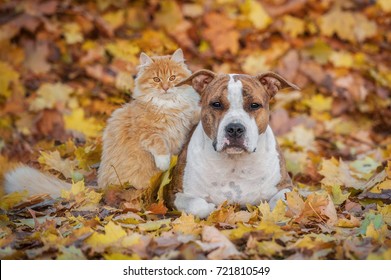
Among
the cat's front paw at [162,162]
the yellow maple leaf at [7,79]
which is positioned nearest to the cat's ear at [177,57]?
the cat's front paw at [162,162]

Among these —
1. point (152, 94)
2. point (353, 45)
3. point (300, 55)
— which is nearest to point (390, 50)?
point (353, 45)

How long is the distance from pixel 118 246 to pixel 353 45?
6248mm

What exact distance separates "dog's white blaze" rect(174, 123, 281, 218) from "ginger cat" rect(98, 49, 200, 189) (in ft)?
0.69

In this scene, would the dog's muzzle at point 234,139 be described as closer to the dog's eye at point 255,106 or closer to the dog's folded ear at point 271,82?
the dog's eye at point 255,106

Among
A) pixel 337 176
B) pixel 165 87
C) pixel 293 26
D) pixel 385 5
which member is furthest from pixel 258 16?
pixel 165 87

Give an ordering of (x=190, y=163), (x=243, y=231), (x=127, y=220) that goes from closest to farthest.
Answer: (x=243, y=231), (x=127, y=220), (x=190, y=163)

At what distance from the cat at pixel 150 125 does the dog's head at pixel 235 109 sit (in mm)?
230

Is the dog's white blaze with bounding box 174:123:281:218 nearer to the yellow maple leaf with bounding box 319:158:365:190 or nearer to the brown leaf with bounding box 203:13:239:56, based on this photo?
the yellow maple leaf with bounding box 319:158:365:190

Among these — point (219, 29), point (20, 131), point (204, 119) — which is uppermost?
point (219, 29)

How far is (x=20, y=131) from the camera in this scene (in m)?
8.36

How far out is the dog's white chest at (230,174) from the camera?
4.49 metres

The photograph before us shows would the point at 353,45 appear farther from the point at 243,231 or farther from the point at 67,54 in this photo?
the point at 243,231

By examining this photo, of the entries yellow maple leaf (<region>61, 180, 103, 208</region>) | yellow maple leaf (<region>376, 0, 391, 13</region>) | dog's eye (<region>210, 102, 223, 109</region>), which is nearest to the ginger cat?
yellow maple leaf (<region>61, 180, 103, 208</region>)

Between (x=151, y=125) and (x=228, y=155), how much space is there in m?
0.57
